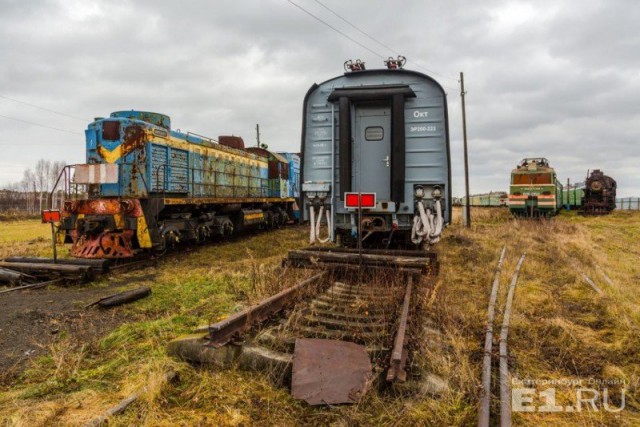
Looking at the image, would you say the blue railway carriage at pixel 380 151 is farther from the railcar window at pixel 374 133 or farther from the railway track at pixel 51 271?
the railway track at pixel 51 271

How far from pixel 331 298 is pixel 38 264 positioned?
5.76 metres

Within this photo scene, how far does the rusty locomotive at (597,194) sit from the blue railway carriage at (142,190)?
26.2 m

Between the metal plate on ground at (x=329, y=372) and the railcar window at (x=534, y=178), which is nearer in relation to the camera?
the metal plate on ground at (x=329, y=372)

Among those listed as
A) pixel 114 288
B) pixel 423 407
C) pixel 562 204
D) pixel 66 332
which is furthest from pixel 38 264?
pixel 562 204

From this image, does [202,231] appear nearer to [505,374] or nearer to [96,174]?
[96,174]

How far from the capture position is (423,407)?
9.32ft

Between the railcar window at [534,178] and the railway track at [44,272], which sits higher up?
the railcar window at [534,178]

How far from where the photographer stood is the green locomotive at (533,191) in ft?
71.0

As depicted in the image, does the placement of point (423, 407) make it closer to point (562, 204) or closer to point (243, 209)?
point (243, 209)

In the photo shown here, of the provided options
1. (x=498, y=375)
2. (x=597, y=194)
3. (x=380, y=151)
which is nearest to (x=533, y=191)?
(x=597, y=194)

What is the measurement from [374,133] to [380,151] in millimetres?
335

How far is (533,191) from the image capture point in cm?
2170

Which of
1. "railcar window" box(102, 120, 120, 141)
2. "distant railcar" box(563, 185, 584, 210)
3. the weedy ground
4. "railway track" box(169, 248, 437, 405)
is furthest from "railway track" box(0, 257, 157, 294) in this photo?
"distant railcar" box(563, 185, 584, 210)

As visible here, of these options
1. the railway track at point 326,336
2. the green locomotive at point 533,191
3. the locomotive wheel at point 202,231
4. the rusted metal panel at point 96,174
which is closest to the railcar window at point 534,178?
the green locomotive at point 533,191
